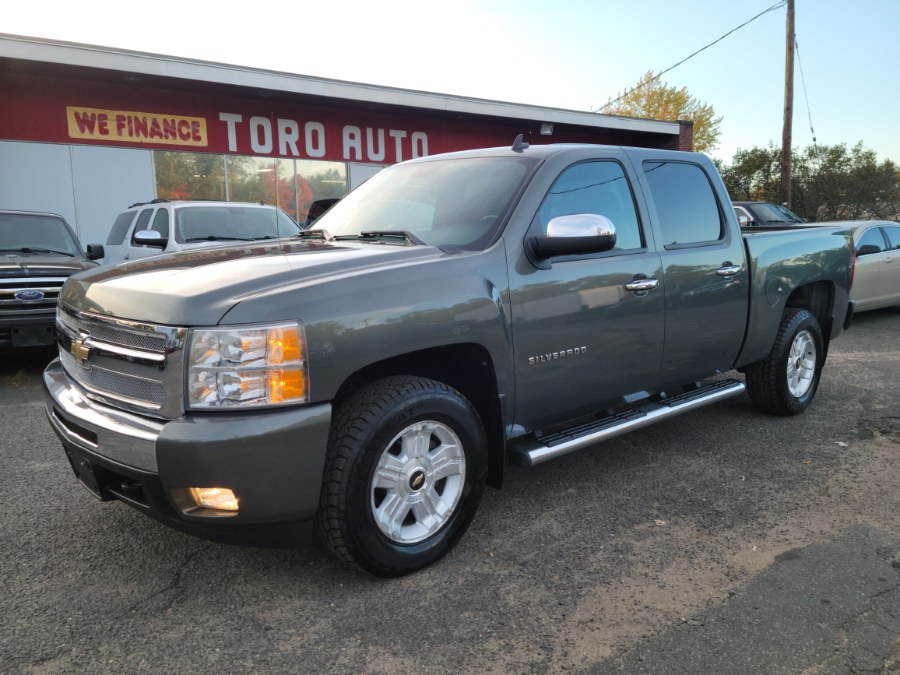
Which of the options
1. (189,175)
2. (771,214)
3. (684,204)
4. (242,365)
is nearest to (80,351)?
(242,365)

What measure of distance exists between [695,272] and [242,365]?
281 centimetres

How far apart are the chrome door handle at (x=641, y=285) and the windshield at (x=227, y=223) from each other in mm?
5440

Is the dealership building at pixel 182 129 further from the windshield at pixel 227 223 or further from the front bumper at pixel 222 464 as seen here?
the front bumper at pixel 222 464

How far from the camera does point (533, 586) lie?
280 cm

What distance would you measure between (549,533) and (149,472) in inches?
73.1

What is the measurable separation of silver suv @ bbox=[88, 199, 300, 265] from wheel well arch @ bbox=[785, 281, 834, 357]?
19.3 ft

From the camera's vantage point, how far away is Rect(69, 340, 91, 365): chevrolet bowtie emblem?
2.80 m

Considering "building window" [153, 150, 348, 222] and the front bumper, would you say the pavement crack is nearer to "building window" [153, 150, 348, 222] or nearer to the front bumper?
the front bumper

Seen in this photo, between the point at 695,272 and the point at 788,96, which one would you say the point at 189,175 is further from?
the point at 788,96

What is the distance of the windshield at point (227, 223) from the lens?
8.22 metres

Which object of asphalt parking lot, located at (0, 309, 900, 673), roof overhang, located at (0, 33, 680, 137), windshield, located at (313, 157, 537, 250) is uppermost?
roof overhang, located at (0, 33, 680, 137)

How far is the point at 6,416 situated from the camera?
5.30m

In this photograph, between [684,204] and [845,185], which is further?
[845,185]

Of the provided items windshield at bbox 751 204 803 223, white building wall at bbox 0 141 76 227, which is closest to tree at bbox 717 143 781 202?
windshield at bbox 751 204 803 223
